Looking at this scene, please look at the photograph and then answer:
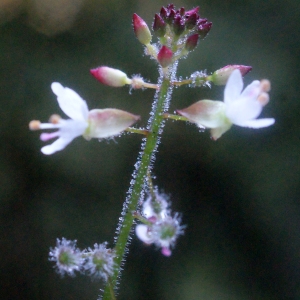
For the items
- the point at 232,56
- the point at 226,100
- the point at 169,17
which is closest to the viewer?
the point at 226,100

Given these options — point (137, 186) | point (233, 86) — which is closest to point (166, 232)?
point (137, 186)

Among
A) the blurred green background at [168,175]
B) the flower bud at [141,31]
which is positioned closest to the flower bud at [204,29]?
the flower bud at [141,31]

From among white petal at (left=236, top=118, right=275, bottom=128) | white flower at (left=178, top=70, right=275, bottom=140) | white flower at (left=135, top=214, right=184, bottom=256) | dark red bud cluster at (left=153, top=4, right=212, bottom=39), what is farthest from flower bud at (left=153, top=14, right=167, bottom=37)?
white flower at (left=135, top=214, right=184, bottom=256)

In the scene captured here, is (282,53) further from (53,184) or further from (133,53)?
(53,184)

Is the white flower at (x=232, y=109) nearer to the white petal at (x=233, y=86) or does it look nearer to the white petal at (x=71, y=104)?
the white petal at (x=233, y=86)

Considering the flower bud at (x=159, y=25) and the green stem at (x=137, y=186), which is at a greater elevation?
the flower bud at (x=159, y=25)

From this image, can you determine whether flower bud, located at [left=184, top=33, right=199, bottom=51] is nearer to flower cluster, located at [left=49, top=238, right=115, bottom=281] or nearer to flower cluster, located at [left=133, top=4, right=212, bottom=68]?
flower cluster, located at [left=133, top=4, right=212, bottom=68]

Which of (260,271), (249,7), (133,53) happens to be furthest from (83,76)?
(260,271)
